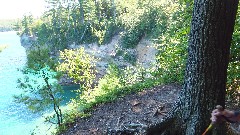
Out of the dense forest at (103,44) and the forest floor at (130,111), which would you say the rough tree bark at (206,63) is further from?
the forest floor at (130,111)

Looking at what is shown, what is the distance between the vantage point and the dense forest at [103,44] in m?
8.00

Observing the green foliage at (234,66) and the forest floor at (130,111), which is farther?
the forest floor at (130,111)

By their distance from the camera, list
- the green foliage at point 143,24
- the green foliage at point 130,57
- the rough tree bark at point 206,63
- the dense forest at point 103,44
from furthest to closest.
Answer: the green foliage at point 130,57 < the green foliage at point 143,24 < the dense forest at point 103,44 < the rough tree bark at point 206,63

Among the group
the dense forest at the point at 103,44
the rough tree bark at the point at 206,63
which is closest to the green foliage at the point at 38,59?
the dense forest at the point at 103,44

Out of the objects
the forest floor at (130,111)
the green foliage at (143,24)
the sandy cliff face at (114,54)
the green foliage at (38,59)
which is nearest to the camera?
the forest floor at (130,111)

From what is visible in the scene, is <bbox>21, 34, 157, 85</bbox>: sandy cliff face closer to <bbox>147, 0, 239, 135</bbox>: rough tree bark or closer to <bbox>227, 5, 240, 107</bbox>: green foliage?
<bbox>227, 5, 240, 107</bbox>: green foliage

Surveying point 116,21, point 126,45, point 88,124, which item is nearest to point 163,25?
point 126,45

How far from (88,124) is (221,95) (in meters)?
5.09

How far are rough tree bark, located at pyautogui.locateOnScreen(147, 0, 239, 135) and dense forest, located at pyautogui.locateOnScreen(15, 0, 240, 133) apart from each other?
2347 mm

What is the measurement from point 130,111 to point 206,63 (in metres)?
4.74

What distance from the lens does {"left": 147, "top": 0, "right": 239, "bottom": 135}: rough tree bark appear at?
2.85 metres

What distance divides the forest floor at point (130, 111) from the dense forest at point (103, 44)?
0.47 meters

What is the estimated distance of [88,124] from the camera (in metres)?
7.57

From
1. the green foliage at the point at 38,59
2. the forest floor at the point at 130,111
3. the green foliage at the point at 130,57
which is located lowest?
the green foliage at the point at 130,57
